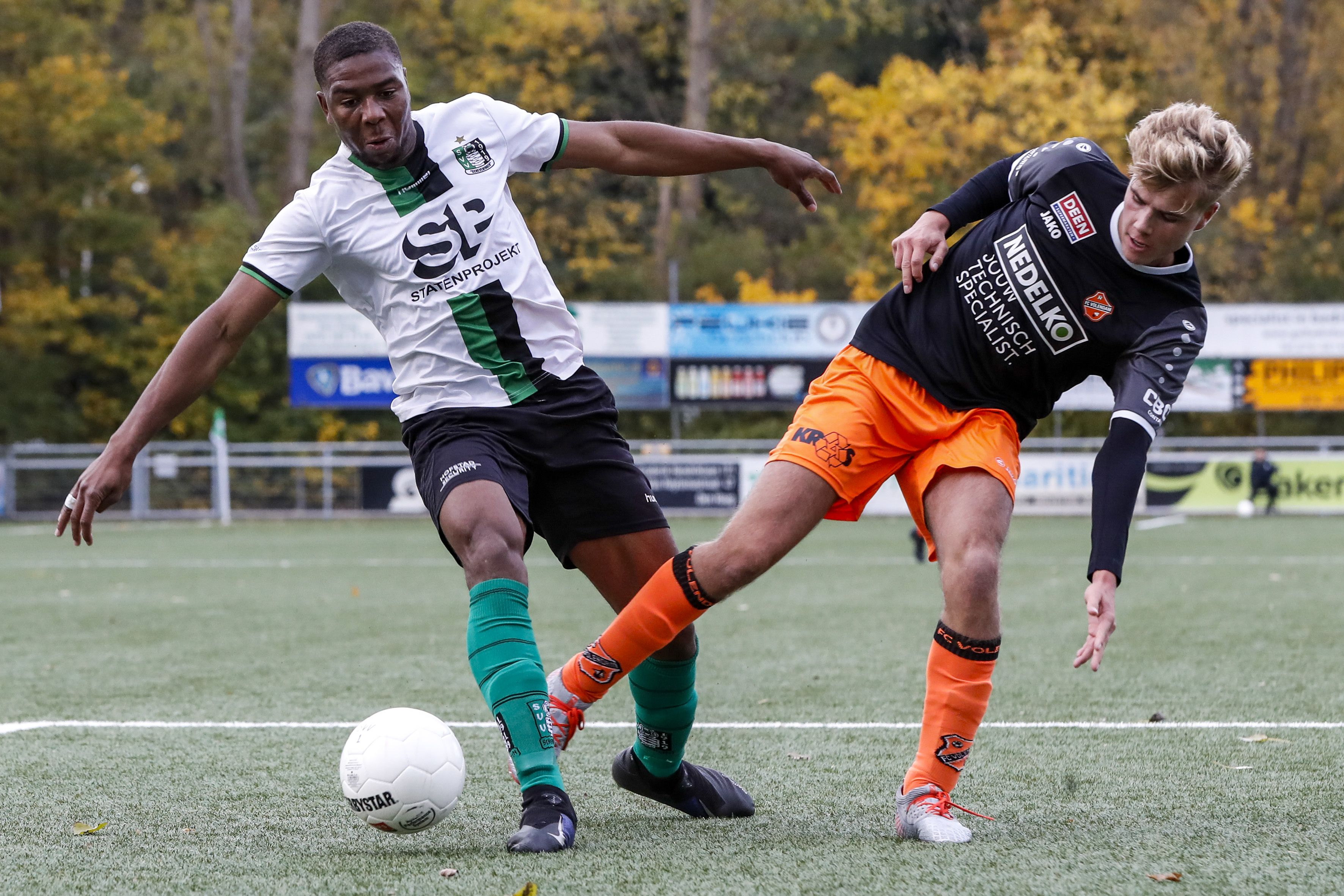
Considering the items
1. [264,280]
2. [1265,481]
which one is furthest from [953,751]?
[1265,481]

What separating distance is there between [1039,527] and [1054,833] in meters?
18.7

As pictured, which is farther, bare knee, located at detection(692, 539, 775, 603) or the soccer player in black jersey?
bare knee, located at detection(692, 539, 775, 603)

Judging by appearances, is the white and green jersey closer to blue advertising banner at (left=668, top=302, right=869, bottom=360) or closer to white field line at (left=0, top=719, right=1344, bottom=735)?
white field line at (left=0, top=719, right=1344, bottom=735)

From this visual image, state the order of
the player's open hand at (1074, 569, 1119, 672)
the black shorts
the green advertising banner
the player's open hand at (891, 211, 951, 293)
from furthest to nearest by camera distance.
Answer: the green advertising banner → the player's open hand at (891, 211, 951, 293) → the black shorts → the player's open hand at (1074, 569, 1119, 672)

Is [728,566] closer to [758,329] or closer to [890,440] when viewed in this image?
[890,440]

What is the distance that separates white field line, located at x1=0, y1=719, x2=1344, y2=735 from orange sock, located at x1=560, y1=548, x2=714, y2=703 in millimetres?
1678

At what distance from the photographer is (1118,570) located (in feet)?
11.2

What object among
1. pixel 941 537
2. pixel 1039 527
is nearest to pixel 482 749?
pixel 941 537

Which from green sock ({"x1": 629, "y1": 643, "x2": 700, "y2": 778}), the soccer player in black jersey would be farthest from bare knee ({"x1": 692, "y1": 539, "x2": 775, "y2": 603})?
green sock ({"x1": 629, "y1": 643, "x2": 700, "y2": 778})

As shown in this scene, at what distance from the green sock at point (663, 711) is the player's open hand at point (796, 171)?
4.34ft

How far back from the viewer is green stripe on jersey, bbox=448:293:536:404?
12.9 feet

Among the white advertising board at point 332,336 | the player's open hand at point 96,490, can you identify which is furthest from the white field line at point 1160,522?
the player's open hand at point 96,490

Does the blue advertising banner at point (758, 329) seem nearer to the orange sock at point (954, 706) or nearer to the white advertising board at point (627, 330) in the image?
the white advertising board at point (627, 330)

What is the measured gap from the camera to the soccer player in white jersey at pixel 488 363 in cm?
364
